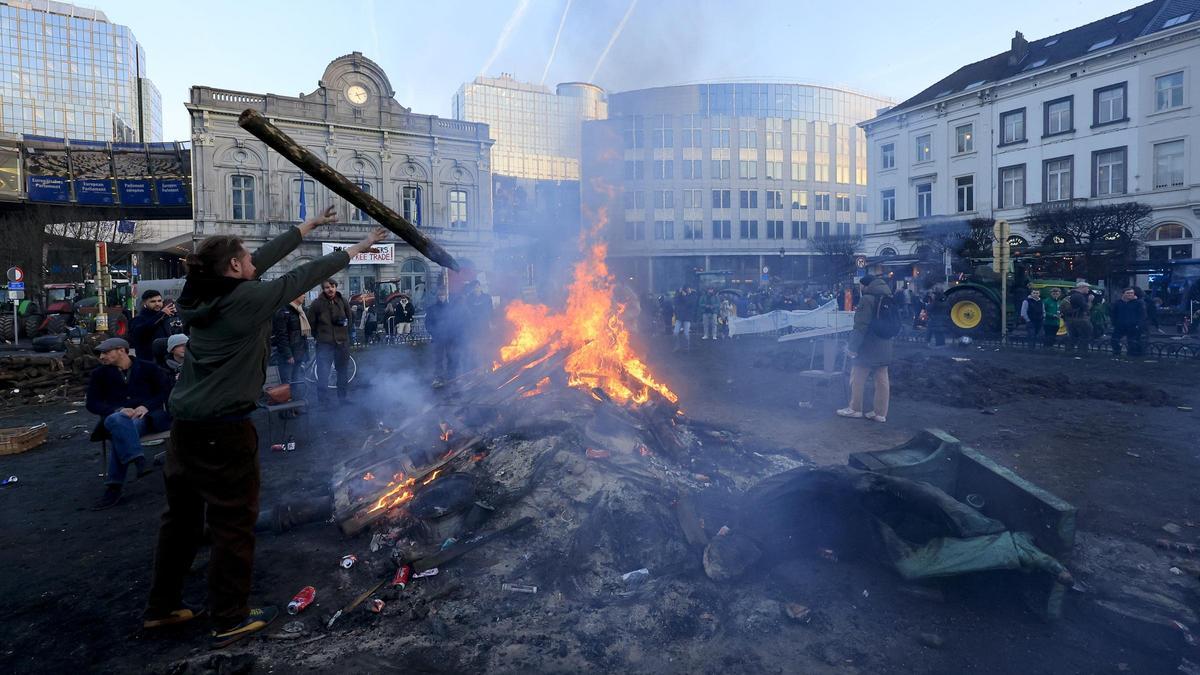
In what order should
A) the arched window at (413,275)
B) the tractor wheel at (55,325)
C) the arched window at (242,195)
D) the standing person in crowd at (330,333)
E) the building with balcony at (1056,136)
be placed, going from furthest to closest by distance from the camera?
1. the arched window at (413,275)
2. the arched window at (242,195)
3. the building with balcony at (1056,136)
4. the tractor wheel at (55,325)
5. the standing person in crowd at (330,333)

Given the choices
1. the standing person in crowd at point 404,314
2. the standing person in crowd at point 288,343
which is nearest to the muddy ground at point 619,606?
the standing person in crowd at point 288,343

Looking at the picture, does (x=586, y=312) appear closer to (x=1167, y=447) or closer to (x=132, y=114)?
(x=1167, y=447)

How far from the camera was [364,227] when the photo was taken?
107ft

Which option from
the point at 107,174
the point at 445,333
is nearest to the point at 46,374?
the point at 445,333

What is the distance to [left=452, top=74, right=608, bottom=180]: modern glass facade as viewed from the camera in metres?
15.5

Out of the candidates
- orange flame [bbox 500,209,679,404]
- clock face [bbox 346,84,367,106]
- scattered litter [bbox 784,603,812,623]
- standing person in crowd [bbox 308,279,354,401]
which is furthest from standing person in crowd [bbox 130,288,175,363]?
clock face [bbox 346,84,367,106]

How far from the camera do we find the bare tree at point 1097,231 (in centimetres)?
1997

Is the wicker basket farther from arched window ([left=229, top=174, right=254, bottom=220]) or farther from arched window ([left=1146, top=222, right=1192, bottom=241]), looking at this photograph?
arched window ([left=1146, top=222, right=1192, bottom=241])

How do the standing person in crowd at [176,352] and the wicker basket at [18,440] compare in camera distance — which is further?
the standing person in crowd at [176,352]

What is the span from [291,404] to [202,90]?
2981 centimetres

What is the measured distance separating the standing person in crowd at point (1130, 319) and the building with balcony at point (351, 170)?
23.8 m

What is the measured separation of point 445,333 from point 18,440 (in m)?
5.79

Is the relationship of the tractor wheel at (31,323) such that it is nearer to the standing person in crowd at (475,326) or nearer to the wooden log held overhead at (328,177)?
the standing person in crowd at (475,326)

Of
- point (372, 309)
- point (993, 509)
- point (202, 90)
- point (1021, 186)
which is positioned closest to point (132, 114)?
point (202, 90)
